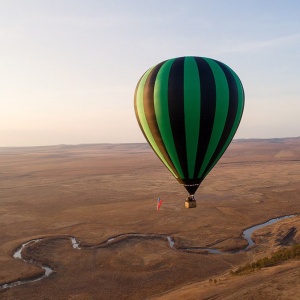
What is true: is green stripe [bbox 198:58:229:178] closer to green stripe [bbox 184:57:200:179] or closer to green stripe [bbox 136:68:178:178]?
green stripe [bbox 184:57:200:179]

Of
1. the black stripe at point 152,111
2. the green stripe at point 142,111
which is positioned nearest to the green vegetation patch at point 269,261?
the green stripe at point 142,111

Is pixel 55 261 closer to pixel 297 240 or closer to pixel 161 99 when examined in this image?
pixel 161 99

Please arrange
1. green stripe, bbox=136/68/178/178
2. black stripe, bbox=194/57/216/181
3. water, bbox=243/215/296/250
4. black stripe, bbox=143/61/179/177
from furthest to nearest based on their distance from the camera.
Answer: water, bbox=243/215/296/250, green stripe, bbox=136/68/178/178, black stripe, bbox=143/61/179/177, black stripe, bbox=194/57/216/181

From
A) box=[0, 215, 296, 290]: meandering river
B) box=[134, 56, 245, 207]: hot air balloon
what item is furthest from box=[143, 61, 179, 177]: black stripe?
box=[0, 215, 296, 290]: meandering river

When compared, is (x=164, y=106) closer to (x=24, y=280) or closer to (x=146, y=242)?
(x=24, y=280)

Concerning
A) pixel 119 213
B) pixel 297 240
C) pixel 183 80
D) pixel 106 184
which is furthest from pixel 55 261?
pixel 106 184

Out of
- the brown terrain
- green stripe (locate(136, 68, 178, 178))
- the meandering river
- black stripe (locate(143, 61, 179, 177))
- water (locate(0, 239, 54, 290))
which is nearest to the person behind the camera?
black stripe (locate(143, 61, 179, 177))

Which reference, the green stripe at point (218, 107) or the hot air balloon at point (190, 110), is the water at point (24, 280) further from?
the green stripe at point (218, 107)

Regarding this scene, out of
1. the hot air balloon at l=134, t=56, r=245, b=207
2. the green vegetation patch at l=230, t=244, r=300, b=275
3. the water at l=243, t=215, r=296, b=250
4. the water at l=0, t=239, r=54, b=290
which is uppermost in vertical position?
the hot air balloon at l=134, t=56, r=245, b=207
